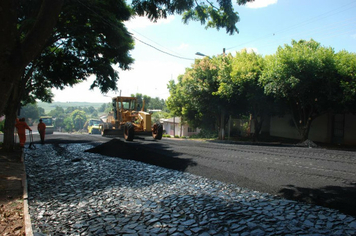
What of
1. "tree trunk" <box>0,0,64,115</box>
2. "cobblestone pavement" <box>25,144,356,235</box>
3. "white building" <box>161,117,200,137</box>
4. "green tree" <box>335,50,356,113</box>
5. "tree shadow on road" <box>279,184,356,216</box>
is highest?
"green tree" <box>335,50,356,113</box>

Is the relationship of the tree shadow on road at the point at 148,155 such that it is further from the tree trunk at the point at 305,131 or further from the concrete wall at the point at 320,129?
the concrete wall at the point at 320,129

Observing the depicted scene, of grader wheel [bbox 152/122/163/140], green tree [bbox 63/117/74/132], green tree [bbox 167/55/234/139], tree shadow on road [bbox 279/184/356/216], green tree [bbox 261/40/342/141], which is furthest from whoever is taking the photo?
green tree [bbox 63/117/74/132]

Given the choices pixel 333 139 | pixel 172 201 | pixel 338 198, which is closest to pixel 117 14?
pixel 172 201

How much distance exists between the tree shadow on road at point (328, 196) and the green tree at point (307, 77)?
10.5 m

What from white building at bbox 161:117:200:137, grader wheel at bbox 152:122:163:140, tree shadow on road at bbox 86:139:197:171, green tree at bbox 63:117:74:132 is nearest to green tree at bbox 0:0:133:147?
grader wheel at bbox 152:122:163:140

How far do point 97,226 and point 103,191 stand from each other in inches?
79.7

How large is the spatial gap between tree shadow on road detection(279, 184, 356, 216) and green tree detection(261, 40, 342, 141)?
34.3 feet

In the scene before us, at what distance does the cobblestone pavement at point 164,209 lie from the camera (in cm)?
420

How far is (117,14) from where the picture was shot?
1416 centimetres

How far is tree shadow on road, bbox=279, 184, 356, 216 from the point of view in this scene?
489 centimetres

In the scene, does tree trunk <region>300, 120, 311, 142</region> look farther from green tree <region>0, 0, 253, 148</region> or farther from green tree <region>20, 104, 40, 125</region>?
green tree <region>20, 104, 40, 125</region>

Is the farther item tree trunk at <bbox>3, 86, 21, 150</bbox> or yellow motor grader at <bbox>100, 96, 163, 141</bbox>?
yellow motor grader at <bbox>100, 96, 163, 141</bbox>

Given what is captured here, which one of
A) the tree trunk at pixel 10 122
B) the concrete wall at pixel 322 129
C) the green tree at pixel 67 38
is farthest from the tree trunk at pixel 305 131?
the tree trunk at pixel 10 122

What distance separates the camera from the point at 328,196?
17.8ft
